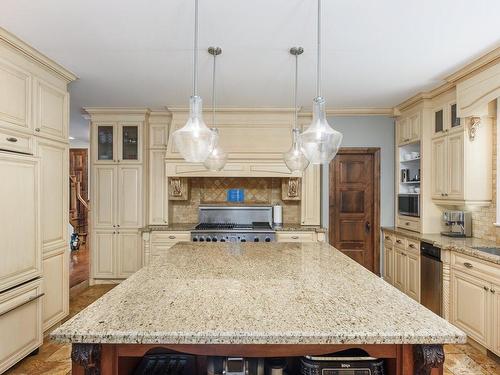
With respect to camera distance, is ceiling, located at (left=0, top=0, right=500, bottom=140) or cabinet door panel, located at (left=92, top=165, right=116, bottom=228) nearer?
ceiling, located at (left=0, top=0, right=500, bottom=140)

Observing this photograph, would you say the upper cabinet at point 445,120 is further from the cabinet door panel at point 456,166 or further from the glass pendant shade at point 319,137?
the glass pendant shade at point 319,137

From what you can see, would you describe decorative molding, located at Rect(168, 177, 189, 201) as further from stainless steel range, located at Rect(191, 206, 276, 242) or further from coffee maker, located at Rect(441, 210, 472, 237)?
coffee maker, located at Rect(441, 210, 472, 237)

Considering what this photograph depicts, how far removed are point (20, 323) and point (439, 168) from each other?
4321 mm

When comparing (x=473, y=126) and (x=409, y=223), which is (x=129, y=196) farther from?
(x=473, y=126)

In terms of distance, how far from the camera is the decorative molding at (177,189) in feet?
15.1

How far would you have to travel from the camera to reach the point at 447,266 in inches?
120

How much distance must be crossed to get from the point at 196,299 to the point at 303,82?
268cm

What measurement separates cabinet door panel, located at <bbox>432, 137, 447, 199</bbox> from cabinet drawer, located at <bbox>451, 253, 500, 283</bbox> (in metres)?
0.90

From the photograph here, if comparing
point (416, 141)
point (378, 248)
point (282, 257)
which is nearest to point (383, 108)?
point (416, 141)

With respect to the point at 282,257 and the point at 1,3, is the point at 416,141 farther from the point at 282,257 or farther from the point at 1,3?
the point at 1,3

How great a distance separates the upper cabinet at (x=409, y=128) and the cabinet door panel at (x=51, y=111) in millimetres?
3976

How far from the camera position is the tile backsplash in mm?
4871

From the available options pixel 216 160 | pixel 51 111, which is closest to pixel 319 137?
pixel 216 160

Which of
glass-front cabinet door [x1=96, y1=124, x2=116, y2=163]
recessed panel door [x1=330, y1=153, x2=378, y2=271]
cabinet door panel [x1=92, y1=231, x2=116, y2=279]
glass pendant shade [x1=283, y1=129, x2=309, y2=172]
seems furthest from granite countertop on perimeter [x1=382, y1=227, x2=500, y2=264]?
glass-front cabinet door [x1=96, y1=124, x2=116, y2=163]
